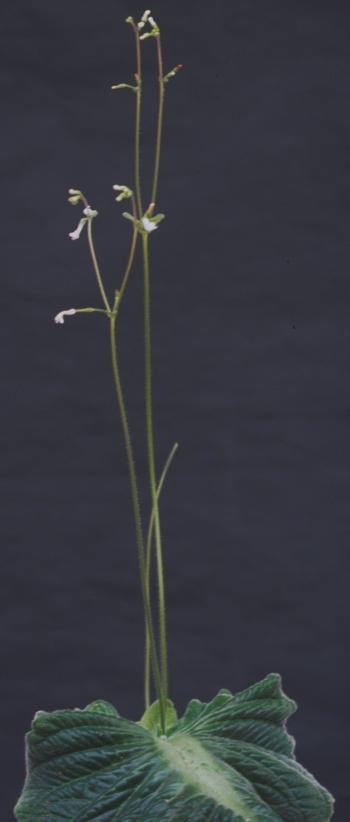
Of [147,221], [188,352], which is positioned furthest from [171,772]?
[188,352]

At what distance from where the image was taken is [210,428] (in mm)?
2227

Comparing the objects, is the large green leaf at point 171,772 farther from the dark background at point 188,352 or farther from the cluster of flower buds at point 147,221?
the dark background at point 188,352

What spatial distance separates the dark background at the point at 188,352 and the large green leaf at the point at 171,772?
104 cm

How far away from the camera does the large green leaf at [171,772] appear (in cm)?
107

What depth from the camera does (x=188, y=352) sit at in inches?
87.0

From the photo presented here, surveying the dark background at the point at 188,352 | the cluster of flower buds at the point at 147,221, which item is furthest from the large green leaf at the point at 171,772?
the dark background at the point at 188,352

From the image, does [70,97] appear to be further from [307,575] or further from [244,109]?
[307,575]

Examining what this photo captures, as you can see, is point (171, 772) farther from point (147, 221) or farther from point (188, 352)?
point (188, 352)

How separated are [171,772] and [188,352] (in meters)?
1.17

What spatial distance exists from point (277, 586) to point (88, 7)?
948 mm

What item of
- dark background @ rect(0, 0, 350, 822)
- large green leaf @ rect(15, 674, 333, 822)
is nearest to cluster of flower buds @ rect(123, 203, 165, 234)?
large green leaf @ rect(15, 674, 333, 822)

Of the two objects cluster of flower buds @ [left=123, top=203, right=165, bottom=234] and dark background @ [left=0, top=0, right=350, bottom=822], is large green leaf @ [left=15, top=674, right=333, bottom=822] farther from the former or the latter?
dark background @ [left=0, top=0, right=350, bottom=822]

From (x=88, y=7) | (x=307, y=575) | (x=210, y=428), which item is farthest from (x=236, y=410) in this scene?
(x=88, y=7)

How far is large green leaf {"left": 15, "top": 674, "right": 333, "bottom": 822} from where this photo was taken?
1.07 m
